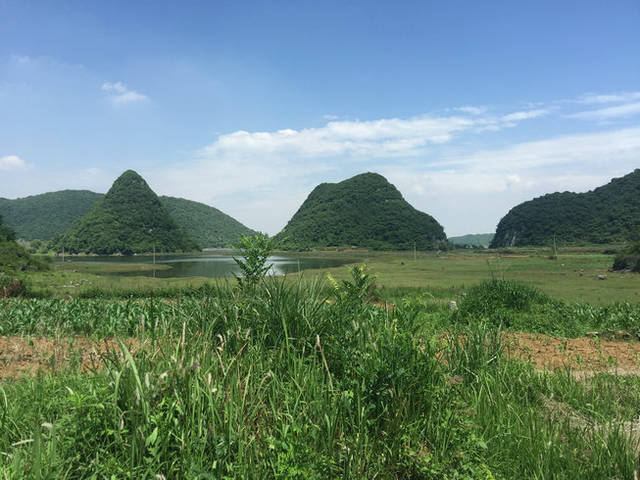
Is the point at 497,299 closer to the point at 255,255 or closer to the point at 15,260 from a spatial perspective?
the point at 255,255

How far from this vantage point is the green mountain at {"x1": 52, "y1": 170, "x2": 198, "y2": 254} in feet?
376

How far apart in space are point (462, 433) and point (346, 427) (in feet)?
2.97

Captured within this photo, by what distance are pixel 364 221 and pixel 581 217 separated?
7466cm

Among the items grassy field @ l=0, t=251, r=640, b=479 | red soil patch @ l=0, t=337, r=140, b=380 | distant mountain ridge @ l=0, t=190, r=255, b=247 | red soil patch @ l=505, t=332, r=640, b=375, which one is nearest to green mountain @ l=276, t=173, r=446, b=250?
distant mountain ridge @ l=0, t=190, r=255, b=247

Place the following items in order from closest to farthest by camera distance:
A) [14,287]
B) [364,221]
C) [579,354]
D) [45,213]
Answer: [579,354]
[14,287]
[364,221]
[45,213]

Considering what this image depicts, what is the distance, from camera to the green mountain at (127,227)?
114500mm

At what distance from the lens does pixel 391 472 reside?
8.79 ft

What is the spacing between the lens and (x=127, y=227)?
129 meters

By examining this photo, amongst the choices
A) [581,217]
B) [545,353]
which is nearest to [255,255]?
[545,353]

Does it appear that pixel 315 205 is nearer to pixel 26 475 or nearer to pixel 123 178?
pixel 123 178

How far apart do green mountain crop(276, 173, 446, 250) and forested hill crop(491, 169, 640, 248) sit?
1145 inches

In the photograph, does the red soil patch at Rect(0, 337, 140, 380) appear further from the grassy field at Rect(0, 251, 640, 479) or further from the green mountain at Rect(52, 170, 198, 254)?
the green mountain at Rect(52, 170, 198, 254)

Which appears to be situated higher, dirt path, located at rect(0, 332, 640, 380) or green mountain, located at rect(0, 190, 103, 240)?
green mountain, located at rect(0, 190, 103, 240)

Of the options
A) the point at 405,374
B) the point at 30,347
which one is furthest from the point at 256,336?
the point at 30,347
